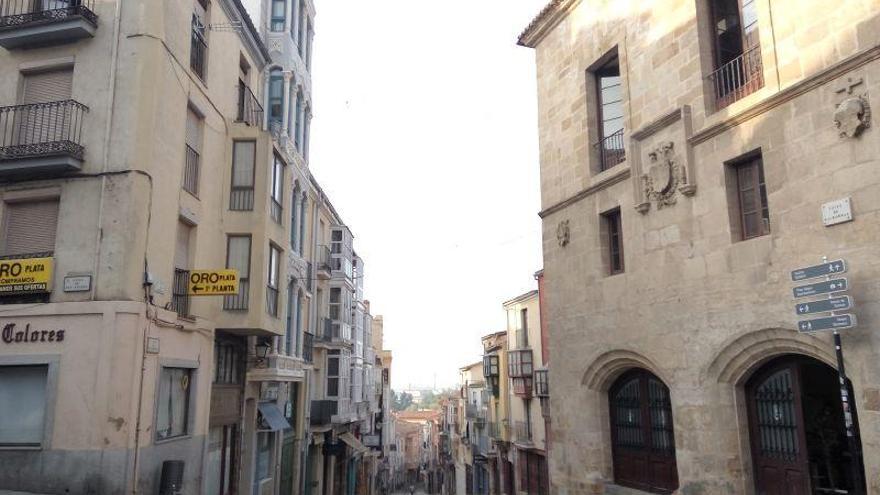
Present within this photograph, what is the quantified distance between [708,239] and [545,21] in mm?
7990

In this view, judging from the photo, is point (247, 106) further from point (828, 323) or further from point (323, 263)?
point (828, 323)

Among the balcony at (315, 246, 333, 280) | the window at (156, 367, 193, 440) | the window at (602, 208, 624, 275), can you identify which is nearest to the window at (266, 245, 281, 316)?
the window at (156, 367, 193, 440)

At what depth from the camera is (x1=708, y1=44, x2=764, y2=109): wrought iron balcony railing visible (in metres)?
10.9

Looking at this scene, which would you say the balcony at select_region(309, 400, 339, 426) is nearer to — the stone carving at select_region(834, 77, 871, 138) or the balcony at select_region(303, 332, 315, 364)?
the balcony at select_region(303, 332, 315, 364)

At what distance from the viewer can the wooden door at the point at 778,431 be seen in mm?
9906

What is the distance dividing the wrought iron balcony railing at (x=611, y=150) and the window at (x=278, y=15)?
1018 centimetres

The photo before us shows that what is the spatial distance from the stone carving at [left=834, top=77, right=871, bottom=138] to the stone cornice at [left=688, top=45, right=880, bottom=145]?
0.22m

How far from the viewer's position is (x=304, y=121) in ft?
70.1

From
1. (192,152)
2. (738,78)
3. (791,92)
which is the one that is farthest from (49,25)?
(791,92)

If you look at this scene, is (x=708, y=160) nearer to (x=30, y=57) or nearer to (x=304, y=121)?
(x=30, y=57)

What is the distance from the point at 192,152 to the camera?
13.6 m

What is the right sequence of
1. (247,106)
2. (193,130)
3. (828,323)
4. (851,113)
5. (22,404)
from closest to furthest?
(828,323), (851,113), (22,404), (193,130), (247,106)

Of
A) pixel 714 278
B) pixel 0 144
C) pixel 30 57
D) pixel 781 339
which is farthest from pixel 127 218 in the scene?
pixel 781 339

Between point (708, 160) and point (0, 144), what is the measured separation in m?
12.5
